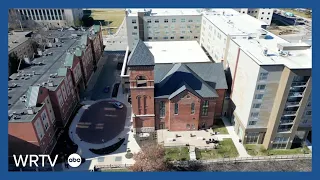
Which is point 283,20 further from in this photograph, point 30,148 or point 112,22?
point 30,148

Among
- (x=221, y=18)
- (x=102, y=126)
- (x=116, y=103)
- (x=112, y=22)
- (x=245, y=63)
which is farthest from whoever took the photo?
(x=112, y=22)

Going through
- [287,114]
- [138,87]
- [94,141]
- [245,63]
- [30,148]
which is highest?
[245,63]

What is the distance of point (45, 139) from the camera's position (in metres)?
42.8

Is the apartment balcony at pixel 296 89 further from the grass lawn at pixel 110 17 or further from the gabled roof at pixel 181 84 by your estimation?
the grass lawn at pixel 110 17

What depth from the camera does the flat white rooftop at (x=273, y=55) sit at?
3838cm

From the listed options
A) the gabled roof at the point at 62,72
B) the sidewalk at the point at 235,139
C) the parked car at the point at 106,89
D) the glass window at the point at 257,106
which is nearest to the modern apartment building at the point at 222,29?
the sidewalk at the point at 235,139

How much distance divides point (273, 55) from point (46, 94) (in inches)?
1721

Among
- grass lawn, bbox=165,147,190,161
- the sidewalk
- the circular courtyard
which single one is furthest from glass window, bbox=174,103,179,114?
the circular courtyard

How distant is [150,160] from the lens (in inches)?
1583

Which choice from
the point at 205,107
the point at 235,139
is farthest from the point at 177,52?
the point at 235,139

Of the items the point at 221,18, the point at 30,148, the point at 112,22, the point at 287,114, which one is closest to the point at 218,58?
the point at 221,18

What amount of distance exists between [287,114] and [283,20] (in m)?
116

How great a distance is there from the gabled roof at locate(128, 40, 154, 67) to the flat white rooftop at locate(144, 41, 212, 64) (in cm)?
1641

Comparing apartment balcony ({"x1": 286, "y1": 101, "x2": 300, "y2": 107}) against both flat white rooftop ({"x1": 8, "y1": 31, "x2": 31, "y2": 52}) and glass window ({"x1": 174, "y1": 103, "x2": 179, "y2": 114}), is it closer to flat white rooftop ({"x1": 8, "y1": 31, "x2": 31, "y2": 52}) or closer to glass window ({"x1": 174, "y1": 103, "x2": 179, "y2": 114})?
glass window ({"x1": 174, "y1": 103, "x2": 179, "y2": 114})
